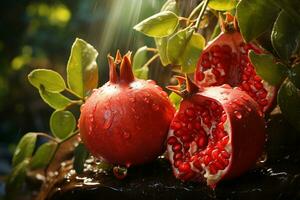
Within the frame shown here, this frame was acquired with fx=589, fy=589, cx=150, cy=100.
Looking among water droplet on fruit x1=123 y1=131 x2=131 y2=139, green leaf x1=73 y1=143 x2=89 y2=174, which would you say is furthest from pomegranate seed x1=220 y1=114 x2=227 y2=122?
green leaf x1=73 y1=143 x2=89 y2=174

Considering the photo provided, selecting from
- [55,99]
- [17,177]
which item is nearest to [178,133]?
[55,99]

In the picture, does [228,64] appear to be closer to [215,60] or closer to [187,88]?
[215,60]

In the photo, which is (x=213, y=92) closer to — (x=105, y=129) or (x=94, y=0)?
(x=105, y=129)

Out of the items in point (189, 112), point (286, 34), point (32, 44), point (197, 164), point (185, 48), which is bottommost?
point (32, 44)

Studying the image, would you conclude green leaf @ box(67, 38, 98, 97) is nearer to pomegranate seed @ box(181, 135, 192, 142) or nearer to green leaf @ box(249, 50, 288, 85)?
pomegranate seed @ box(181, 135, 192, 142)

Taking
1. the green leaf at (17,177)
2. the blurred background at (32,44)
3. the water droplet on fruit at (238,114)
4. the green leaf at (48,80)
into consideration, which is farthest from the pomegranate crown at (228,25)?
the blurred background at (32,44)
